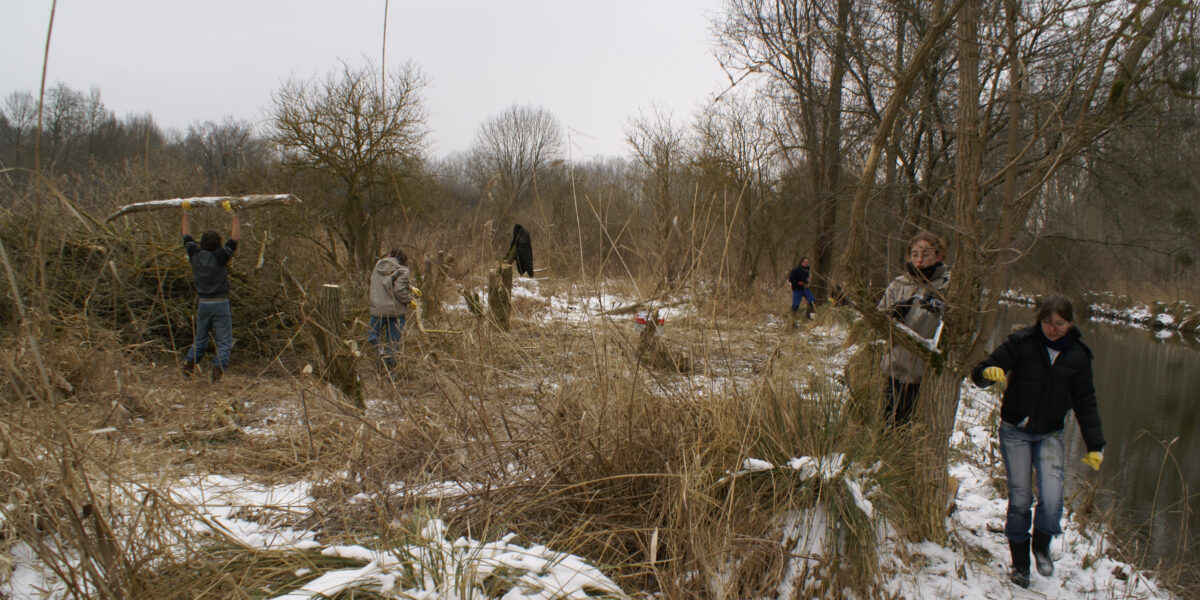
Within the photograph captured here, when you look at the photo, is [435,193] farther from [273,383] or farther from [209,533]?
[209,533]

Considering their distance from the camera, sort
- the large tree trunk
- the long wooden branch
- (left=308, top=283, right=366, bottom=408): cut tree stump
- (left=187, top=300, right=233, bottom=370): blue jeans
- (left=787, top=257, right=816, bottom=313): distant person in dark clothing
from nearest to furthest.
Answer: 1. (left=308, top=283, right=366, bottom=408): cut tree stump
2. the long wooden branch
3. (left=187, top=300, right=233, bottom=370): blue jeans
4. the large tree trunk
5. (left=787, top=257, right=816, bottom=313): distant person in dark clothing

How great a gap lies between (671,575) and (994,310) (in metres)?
2.18

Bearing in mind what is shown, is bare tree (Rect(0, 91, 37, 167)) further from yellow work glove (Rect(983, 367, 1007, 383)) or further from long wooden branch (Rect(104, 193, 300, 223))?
yellow work glove (Rect(983, 367, 1007, 383))

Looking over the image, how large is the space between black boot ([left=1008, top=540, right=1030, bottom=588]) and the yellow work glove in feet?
2.92

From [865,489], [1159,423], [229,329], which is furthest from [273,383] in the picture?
[1159,423]

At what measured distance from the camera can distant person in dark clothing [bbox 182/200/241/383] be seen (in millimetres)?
5707

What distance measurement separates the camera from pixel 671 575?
238 centimetres

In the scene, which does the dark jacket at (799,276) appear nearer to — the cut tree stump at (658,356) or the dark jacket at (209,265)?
the cut tree stump at (658,356)

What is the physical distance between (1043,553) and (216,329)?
6.55 meters

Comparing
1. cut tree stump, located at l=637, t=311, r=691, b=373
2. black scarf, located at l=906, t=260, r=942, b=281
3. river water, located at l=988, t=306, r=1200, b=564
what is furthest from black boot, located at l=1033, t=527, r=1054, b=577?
cut tree stump, located at l=637, t=311, r=691, b=373

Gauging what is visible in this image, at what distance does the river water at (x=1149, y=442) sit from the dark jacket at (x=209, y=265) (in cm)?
680

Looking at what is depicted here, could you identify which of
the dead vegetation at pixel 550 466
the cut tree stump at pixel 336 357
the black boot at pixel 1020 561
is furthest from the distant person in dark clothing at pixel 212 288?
the black boot at pixel 1020 561

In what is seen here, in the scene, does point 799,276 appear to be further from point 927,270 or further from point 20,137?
point 20,137

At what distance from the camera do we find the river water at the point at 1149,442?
5023mm
